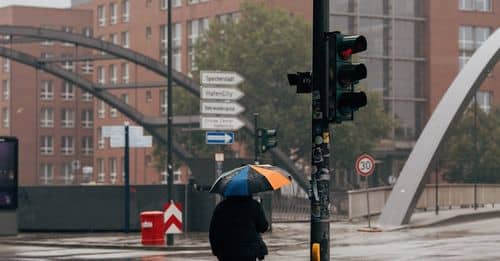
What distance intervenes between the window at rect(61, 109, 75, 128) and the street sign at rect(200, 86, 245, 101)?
100 m

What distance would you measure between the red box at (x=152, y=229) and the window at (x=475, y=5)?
230ft

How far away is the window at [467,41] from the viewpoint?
98562mm

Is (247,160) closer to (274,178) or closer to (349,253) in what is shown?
(349,253)

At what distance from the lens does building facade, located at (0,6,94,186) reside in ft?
410

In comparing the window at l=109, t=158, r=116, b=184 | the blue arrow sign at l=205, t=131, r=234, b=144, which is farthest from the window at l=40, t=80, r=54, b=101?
the blue arrow sign at l=205, t=131, r=234, b=144

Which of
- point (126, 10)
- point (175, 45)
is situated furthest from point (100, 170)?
point (175, 45)

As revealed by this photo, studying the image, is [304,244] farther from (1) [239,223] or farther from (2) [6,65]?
(2) [6,65]

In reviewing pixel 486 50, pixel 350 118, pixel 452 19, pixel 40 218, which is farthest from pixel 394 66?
pixel 350 118

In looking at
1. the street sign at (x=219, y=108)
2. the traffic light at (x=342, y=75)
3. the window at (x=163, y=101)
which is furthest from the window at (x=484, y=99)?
the traffic light at (x=342, y=75)

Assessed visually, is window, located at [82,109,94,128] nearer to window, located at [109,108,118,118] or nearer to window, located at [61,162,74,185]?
window, located at [61,162,74,185]

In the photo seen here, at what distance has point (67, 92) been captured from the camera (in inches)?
5133

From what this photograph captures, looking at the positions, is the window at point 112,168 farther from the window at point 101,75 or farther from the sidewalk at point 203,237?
the sidewalk at point 203,237

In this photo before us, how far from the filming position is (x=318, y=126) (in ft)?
48.5

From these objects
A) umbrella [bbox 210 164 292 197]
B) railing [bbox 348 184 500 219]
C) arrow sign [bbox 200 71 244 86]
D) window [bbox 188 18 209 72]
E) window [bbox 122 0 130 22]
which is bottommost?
railing [bbox 348 184 500 219]
